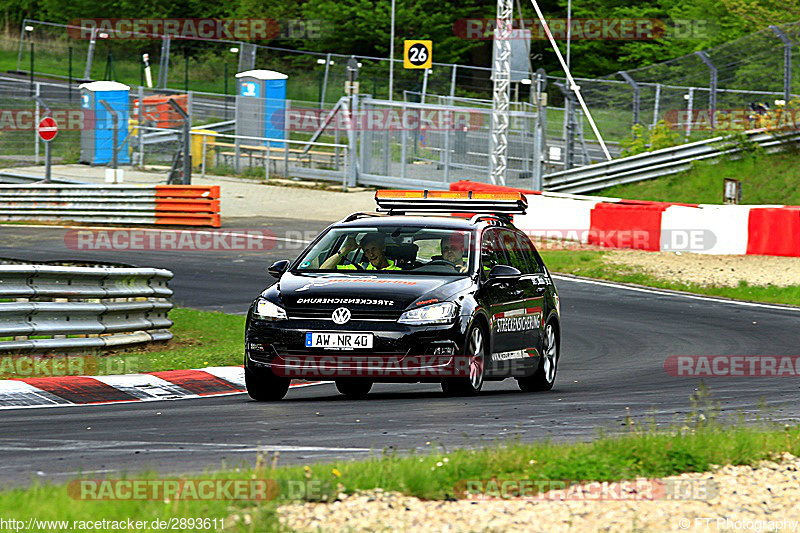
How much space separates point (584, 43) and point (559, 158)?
30.0 m

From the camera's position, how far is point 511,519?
240 inches

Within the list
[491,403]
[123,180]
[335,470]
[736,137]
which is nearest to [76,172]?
[123,180]

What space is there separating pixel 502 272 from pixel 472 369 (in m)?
0.97

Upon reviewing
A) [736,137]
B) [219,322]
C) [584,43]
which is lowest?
[219,322]

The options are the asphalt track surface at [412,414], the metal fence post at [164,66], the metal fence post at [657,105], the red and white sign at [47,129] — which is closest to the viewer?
the asphalt track surface at [412,414]

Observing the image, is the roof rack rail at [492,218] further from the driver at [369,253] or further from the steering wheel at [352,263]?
the steering wheel at [352,263]

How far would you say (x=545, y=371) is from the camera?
41.4 feet

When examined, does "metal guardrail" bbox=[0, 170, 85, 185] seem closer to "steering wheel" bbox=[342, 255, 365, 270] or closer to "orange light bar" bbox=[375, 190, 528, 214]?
"orange light bar" bbox=[375, 190, 528, 214]

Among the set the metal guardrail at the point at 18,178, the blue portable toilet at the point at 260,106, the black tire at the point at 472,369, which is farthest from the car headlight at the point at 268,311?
the blue portable toilet at the point at 260,106

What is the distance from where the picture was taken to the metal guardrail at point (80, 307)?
1261cm

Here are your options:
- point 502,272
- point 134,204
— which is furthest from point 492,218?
point 134,204

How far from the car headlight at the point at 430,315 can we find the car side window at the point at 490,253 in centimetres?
99

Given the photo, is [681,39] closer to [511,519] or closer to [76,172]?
[76,172]

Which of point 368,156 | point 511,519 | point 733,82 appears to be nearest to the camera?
point 511,519
